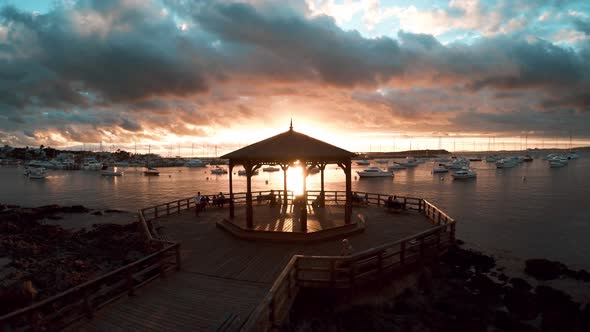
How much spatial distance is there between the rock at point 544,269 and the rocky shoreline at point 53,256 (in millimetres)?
18881

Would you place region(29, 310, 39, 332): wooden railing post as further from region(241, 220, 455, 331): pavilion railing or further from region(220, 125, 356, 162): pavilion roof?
region(220, 125, 356, 162): pavilion roof

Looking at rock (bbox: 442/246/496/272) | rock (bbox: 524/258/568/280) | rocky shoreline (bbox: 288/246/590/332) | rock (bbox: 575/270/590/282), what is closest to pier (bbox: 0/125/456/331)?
rocky shoreline (bbox: 288/246/590/332)

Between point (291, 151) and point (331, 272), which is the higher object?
point (291, 151)

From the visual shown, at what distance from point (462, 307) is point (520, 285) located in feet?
16.6

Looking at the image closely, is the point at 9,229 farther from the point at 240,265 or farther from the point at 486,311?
the point at 486,311

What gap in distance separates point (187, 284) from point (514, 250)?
2152cm

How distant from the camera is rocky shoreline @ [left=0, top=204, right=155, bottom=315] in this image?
11.8 m

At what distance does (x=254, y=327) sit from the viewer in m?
5.73

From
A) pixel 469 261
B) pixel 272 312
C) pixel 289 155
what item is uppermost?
pixel 289 155

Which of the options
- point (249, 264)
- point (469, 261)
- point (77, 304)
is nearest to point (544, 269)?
point (469, 261)

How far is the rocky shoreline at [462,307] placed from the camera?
888 centimetres

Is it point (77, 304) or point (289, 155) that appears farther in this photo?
point (289, 155)

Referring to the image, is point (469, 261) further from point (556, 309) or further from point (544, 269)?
point (556, 309)

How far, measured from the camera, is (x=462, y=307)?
11.3 m
